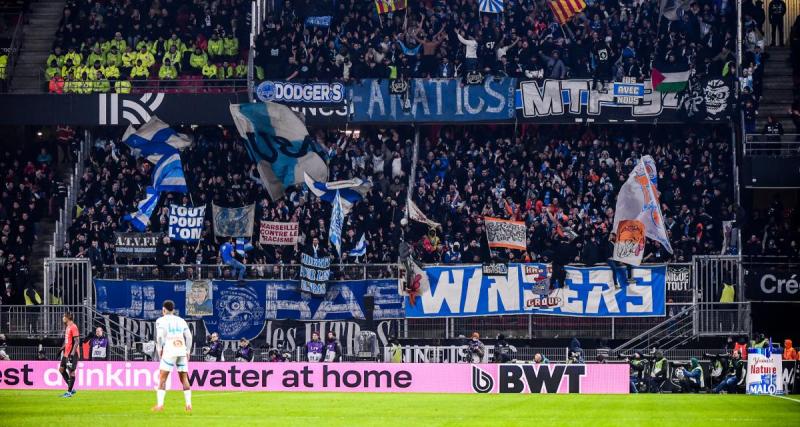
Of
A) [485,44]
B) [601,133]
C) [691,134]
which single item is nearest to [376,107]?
[485,44]

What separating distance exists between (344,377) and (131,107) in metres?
13.6

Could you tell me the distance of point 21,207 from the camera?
42.2m

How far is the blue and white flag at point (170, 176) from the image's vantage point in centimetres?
4103

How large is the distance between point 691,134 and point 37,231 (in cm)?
2092

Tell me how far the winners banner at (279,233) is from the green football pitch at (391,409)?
30.3ft

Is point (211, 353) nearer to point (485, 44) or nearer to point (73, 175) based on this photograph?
point (73, 175)

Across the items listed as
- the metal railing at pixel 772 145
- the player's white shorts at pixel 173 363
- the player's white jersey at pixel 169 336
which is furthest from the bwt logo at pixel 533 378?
the player's white jersey at pixel 169 336

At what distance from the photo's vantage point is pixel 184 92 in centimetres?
4278

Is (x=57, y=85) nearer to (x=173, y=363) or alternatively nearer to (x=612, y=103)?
(x=612, y=103)

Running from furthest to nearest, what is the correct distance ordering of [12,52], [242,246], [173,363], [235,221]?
[12,52] < [235,221] < [242,246] < [173,363]

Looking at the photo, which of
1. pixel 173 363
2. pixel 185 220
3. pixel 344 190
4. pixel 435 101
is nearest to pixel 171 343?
pixel 173 363

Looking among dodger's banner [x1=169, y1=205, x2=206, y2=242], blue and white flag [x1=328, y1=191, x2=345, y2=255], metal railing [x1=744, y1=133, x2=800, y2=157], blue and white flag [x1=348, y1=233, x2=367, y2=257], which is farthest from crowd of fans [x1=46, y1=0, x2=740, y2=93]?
blue and white flag [x1=348, y1=233, x2=367, y2=257]

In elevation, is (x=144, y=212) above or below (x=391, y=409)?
above

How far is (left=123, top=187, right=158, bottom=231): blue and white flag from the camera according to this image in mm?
40406
